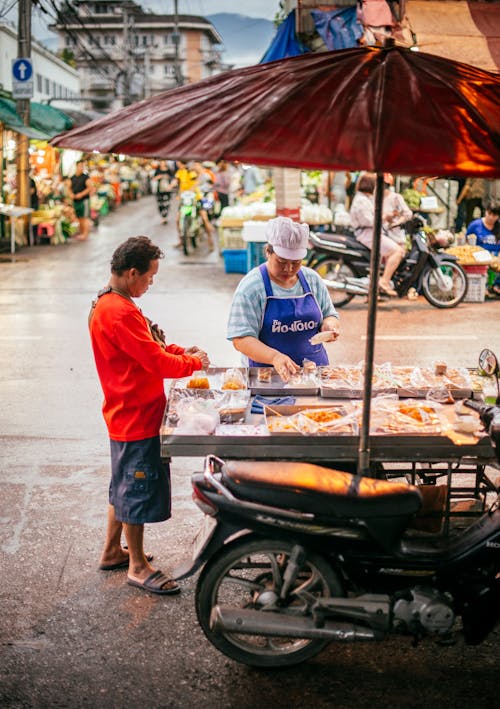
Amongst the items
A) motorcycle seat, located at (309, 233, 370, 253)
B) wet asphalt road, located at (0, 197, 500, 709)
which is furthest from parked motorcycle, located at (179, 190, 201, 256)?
wet asphalt road, located at (0, 197, 500, 709)

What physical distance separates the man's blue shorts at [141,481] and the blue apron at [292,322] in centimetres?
111

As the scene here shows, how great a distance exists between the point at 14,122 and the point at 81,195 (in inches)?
95.5

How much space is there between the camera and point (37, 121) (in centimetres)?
2247

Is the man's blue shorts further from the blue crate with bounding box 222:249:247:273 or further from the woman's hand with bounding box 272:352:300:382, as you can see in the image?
the blue crate with bounding box 222:249:247:273

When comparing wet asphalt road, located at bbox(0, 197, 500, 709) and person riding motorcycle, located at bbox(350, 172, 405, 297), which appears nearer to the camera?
wet asphalt road, located at bbox(0, 197, 500, 709)

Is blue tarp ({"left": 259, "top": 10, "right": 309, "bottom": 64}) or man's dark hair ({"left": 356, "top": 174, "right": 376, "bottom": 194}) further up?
blue tarp ({"left": 259, "top": 10, "right": 309, "bottom": 64})

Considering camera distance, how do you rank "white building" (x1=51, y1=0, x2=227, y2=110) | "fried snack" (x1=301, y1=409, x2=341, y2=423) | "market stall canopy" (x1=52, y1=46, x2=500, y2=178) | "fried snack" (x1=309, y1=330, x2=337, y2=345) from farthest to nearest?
"white building" (x1=51, y1=0, x2=227, y2=110) → "fried snack" (x1=309, y1=330, x2=337, y2=345) → "fried snack" (x1=301, y1=409, x2=341, y2=423) → "market stall canopy" (x1=52, y1=46, x2=500, y2=178)

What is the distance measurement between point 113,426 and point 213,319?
25.2 ft

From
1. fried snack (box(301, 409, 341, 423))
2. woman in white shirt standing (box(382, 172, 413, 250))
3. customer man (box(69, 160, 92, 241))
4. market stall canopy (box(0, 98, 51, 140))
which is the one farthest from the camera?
customer man (box(69, 160, 92, 241))

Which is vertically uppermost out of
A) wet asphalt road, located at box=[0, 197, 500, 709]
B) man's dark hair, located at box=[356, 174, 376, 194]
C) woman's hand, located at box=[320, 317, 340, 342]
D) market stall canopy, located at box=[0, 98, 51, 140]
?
market stall canopy, located at box=[0, 98, 51, 140]

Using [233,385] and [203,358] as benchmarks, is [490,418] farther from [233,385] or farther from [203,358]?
[203,358]

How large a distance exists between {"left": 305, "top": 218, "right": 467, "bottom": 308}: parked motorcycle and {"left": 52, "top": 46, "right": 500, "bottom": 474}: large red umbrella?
8.77m

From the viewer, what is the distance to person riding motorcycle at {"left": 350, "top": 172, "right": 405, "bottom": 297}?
39.9 feet

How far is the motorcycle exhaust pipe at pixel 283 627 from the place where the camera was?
350cm
